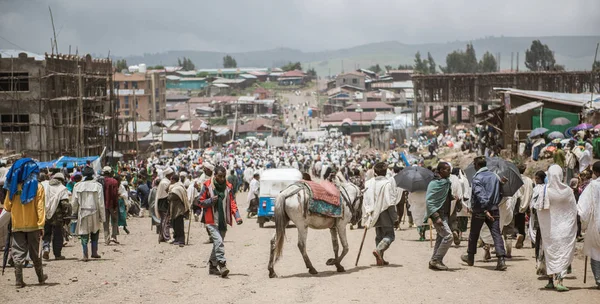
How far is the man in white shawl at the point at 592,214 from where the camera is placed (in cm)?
987

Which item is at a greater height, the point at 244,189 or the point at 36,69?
the point at 36,69

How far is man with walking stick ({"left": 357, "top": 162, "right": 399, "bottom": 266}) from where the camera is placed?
12727mm

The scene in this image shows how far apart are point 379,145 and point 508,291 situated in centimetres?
6529

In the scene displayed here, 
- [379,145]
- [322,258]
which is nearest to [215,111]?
[379,145]

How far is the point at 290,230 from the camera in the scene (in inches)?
863

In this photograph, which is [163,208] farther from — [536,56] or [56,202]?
[536,56]

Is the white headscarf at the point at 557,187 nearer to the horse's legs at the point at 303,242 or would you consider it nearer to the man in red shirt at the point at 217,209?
the horse's legs at the point at 303,242

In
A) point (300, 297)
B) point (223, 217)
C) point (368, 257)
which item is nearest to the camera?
point (300, 297)

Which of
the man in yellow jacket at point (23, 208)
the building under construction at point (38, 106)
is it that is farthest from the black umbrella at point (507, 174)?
the building under construction at point (38, 106)

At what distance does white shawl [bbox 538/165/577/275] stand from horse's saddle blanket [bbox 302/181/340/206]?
340cm

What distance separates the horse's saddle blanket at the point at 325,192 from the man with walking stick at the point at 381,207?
617 mm

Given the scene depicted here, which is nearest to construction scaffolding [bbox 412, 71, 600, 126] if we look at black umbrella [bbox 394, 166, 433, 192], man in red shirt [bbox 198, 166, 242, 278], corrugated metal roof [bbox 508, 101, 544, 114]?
corrugated metal roof [bbox 508, 101, 544, 114]

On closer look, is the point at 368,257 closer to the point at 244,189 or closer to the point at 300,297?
the point at 300,297

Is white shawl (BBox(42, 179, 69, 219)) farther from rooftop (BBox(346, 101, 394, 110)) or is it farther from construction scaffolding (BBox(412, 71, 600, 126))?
rooftop (BBox(346, 101, 394, 110))
